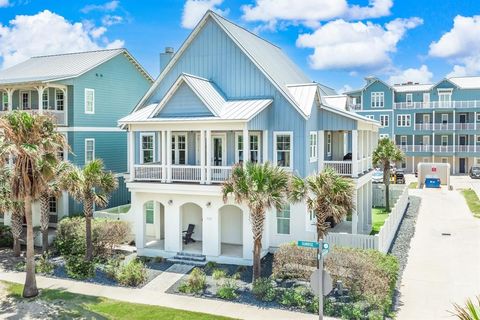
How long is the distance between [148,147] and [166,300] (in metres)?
12.2

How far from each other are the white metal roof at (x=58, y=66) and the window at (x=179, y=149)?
26.9 feet

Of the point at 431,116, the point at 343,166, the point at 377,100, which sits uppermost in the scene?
the point at 377,100

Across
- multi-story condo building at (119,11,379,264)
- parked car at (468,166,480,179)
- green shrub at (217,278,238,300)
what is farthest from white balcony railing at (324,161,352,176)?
parked car at (468,166,480,179)

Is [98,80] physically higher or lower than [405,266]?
higher

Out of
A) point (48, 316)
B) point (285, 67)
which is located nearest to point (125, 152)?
point (285, 67)

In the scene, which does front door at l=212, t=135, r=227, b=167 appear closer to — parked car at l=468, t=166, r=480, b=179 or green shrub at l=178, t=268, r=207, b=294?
green shrub at l=178, t=268, r=207, b=294

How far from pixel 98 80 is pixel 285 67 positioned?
41.5 feet

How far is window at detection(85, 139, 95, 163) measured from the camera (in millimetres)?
29062

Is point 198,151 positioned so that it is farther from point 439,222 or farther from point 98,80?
point 439,222

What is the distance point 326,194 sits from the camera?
1698 cm

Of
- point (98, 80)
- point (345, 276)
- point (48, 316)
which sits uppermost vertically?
point (98, 80)

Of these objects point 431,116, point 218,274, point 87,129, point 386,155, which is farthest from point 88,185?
point 431,116

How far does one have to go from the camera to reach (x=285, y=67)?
28.8 metres

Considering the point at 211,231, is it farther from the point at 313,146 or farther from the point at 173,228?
the point at 313,146
